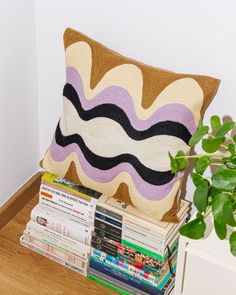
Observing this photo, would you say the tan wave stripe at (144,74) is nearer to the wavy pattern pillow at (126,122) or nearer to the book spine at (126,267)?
the wavy pattern pillow at (126,122)

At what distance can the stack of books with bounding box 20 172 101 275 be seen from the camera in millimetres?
1947

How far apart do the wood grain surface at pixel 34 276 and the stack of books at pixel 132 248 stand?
90 millimetres

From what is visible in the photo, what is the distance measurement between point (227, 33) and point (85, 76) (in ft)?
1.49

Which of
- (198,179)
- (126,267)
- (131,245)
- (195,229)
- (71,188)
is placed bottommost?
(126,267)

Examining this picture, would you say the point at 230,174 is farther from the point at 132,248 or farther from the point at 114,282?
the point at 114,282

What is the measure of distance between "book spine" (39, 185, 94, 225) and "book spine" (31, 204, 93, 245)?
3 cm

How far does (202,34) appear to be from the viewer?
176 centimetres

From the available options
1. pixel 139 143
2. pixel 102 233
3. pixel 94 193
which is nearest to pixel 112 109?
pixel 139 143

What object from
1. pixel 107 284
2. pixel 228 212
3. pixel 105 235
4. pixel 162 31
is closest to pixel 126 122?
pixel 162 31

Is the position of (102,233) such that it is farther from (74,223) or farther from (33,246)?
(33,246)

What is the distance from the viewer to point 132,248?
1.90 m

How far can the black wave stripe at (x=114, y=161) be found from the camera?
5.69ft

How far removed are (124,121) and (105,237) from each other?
426 millimetres

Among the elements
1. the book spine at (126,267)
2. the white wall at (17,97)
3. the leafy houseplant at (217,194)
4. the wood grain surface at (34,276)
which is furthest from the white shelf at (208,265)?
the white wall at (17,97)
